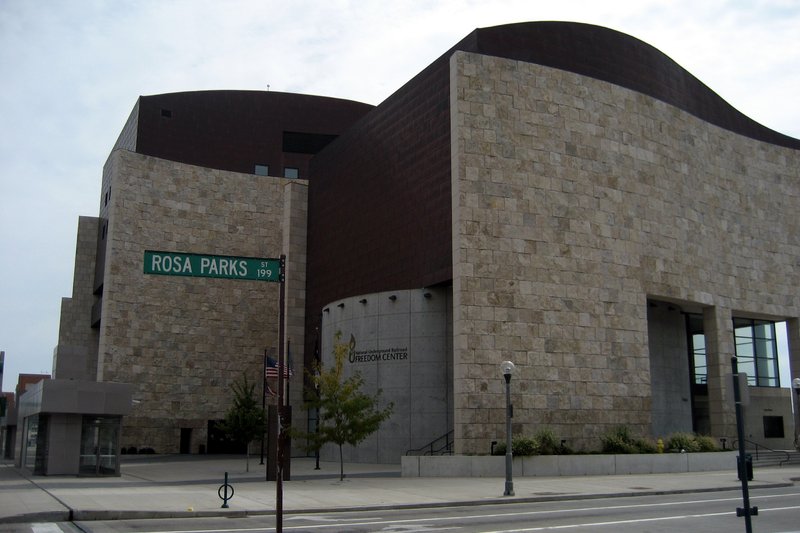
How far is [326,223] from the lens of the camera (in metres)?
54.8

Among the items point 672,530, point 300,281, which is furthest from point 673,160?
point 672,530

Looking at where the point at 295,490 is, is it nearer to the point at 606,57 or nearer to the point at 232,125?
the point at 606,57

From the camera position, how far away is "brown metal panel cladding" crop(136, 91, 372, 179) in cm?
6556

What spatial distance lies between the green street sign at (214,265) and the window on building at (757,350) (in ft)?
142

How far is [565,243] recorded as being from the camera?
39719mm

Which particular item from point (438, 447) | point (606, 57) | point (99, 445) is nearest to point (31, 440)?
point (99, 445)

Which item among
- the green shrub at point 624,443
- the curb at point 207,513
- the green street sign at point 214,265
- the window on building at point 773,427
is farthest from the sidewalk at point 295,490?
the window on building at point 773,427

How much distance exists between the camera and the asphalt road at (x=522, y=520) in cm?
1761

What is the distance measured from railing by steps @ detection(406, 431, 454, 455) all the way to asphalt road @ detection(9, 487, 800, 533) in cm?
1467

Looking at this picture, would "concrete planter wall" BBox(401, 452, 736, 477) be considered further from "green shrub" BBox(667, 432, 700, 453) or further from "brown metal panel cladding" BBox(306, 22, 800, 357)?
"brown metal panel cladding" BBox(306, 22, 800, 357)

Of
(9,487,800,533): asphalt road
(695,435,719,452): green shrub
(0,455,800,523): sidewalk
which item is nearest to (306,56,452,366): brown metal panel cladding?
(0,455,800,523): sidewalk

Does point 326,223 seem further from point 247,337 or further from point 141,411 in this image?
point 141,411

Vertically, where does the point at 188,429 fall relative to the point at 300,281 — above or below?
below

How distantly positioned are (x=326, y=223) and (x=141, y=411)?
19097mm
